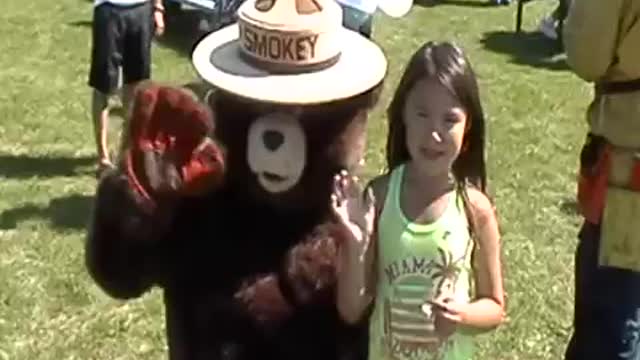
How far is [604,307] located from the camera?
291 cm

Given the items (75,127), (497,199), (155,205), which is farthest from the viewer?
(75,127)

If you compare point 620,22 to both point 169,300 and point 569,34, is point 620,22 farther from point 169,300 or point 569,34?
point 169,300

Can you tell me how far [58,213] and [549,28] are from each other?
15.3 ft

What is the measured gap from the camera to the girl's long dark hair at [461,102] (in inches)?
90.4

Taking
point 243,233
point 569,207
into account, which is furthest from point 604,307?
point 569,207

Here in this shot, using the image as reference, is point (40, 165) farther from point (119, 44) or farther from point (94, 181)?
point (119, 44)

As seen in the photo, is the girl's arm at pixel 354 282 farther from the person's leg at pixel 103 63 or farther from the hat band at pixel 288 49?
the person's leg at pixel 103 63

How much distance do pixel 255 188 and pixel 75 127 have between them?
4.33 m

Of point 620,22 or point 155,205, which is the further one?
point 620,22

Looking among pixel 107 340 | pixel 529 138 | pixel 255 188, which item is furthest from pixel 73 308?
pixel 529 138

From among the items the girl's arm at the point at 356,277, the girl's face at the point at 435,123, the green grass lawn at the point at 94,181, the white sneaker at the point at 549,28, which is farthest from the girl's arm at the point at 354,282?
the white sneaker at the point at 549,28

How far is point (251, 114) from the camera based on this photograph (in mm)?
2316

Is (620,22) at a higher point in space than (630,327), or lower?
higher

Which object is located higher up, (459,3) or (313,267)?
(313,267)
